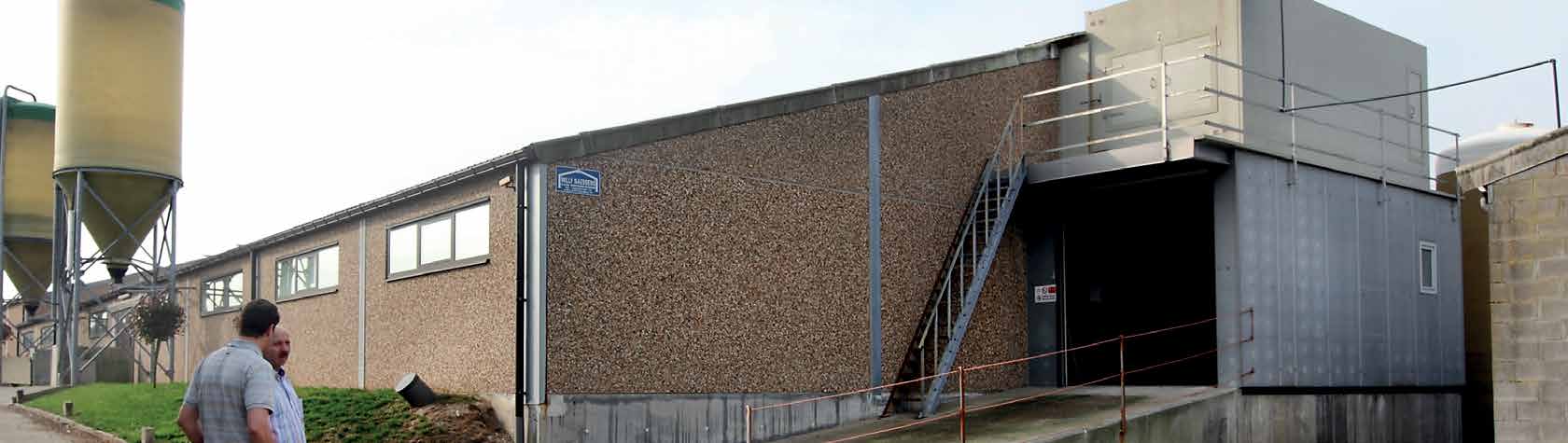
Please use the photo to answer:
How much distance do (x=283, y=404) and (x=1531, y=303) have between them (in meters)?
9.47

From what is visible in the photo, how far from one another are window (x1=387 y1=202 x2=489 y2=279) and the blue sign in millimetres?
1284

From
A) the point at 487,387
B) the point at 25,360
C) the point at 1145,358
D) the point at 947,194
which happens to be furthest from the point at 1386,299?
the point at 25,360

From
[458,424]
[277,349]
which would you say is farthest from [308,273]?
[277,349]

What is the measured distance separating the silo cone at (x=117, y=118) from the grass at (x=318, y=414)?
3.98m

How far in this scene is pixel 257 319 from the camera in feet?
16.7

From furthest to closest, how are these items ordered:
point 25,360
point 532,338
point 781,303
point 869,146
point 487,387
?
point 25,360 < point 869,146 < point 781,303 < point 487,387 < point 532,338

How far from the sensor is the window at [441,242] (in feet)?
39.4

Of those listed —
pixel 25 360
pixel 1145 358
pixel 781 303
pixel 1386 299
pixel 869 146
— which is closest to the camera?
pixel 781 303

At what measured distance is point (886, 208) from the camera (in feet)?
43.9

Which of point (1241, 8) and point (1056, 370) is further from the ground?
point (1241, 8)

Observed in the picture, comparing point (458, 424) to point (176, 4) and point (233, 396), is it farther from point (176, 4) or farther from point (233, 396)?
point (176, 4)

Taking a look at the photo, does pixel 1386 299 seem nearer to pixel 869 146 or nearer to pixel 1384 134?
pixel 1384 134

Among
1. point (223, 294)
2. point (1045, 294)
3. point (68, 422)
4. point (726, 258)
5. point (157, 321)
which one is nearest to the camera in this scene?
point (726, 258)

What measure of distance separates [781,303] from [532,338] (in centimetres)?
264
